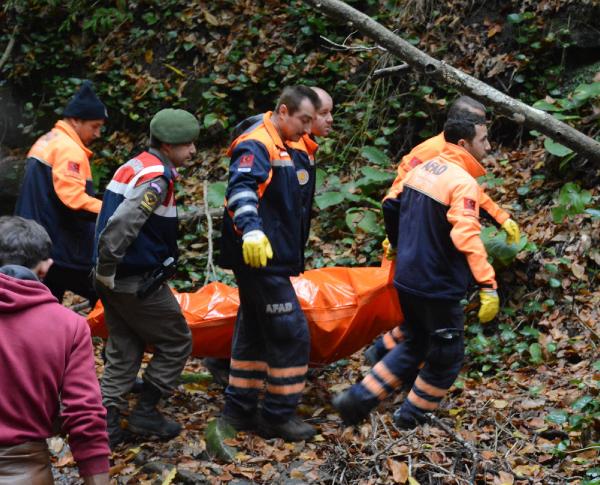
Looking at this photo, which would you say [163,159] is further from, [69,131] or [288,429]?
[288,429]

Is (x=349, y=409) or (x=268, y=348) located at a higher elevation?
(x=268, y=348)

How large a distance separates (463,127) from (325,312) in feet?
5.28

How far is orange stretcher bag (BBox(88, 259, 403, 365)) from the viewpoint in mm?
5504

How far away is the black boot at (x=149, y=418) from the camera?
16.8 feet

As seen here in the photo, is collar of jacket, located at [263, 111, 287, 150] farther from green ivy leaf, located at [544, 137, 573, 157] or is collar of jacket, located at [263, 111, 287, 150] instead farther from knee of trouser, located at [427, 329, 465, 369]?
green ivy leaf, located at [544, 137, 573, 157]

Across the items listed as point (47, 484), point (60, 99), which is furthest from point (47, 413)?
point (60, 99)

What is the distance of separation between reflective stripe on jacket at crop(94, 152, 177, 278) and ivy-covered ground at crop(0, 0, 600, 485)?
49.6 inches

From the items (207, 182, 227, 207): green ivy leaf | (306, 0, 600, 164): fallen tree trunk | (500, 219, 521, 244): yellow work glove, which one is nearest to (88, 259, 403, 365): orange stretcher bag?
(500, 219, 521, 244): yellow work glove

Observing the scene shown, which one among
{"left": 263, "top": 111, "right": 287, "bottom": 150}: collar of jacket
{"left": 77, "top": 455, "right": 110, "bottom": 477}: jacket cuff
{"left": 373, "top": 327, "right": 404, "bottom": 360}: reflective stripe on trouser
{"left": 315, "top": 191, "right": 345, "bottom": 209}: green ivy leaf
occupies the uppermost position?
{"left": 263, "top": 111, "right": 287, "bottom": 150}: collar of jacket

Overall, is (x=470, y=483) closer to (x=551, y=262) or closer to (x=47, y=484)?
(x=47, y=484)

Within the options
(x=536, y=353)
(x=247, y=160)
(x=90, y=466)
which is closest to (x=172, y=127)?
(x=247, y=160)

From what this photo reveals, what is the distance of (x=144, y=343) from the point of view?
5.13 m

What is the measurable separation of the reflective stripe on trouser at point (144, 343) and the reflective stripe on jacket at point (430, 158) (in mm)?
1788

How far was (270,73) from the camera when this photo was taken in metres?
9.77
